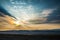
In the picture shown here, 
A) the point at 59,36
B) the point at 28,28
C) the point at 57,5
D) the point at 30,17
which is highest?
the point at 57,5

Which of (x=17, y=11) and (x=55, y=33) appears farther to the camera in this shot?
(x=17, y=11)

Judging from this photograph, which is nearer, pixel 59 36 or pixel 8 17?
pixel 59 36

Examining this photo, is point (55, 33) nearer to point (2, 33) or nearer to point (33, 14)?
point (33, 14)

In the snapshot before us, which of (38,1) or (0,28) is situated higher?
(38,1)

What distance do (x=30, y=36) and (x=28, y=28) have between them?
97 millimetres

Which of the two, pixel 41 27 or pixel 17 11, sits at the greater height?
pixel 17 11

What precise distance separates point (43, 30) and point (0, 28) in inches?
18.5

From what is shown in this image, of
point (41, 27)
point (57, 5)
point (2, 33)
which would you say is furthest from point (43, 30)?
point (2, 33)

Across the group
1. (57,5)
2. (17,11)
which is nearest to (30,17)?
(17,11)

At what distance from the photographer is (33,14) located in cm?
179


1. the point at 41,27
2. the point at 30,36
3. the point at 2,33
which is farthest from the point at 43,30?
the point at 2,33

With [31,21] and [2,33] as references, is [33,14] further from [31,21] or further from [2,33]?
[2,33]

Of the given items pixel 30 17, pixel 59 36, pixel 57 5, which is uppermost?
pixel 57 5

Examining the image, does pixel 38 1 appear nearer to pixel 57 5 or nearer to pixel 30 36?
pixel 57 5
